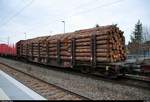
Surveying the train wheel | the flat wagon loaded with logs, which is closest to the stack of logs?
the flat wagon loaded with logs

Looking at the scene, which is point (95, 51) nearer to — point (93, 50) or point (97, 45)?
point (93, 50)

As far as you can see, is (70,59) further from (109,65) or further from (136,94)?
(136,94)

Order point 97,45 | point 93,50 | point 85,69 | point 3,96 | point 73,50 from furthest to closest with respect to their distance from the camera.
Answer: point 73,50
point 85,69
point 93,50
point 97,45
point 3,96

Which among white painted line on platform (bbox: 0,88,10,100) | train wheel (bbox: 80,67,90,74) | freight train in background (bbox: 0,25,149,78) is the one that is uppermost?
freight train in background (bbox: 0,25,149,78)

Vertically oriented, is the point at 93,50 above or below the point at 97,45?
below

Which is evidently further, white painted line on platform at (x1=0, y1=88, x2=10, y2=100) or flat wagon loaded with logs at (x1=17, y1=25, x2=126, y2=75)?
flat wagon loaded with logs at (x1=17, y1=25, x2=126, y2=75)

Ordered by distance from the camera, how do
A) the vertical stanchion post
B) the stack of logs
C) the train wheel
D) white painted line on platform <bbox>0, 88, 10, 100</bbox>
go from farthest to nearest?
the vertical stanchion post, the train wheel, the stack of logs, white painted line on platform <bbox>0, 88, 10, 100</bbox>

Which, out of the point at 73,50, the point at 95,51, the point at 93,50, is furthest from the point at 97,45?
the point at 73,50

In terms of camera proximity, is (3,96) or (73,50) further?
(73,50)

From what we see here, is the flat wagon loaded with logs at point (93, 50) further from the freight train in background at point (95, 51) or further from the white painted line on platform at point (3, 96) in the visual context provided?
the white painted line on platform at point (3, 96)

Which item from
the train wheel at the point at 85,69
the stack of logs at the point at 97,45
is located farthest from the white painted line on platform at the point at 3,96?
the train wheel at the point at 85,69

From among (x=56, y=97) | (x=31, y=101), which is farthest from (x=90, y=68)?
(x=31, y=101)

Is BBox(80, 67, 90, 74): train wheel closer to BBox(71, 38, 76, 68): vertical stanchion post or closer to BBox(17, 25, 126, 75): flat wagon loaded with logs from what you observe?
BBox(17, 25, 126, 75): flat wagon loaded with logs

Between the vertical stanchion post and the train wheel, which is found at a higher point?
the vertical stanchion post
